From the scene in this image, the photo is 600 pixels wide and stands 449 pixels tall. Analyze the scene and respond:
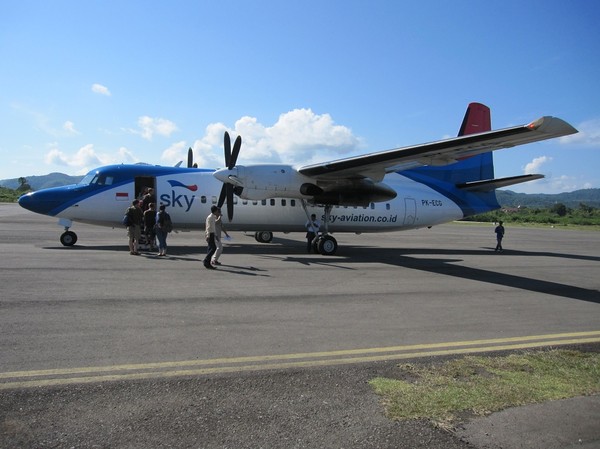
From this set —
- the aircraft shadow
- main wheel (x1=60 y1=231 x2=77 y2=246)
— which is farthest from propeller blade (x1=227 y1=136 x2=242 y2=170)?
main wheel (x1=60 y1=231 x2=77 y2=246)

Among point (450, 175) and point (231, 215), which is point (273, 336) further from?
point (450, 175)

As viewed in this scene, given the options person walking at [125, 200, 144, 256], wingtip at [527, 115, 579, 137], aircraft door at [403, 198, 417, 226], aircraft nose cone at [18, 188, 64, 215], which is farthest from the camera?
aircraft door at [403, 198, 417, 226]

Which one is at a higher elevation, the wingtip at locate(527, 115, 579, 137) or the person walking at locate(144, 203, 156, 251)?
the wingtip at locate(527, 115, 579, 137)

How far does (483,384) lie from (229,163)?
1305 cm

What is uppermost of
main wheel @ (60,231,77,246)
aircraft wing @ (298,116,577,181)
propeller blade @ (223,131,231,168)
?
propeller blade @ (223,131,231,168)

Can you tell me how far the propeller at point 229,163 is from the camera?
1611 centimetres

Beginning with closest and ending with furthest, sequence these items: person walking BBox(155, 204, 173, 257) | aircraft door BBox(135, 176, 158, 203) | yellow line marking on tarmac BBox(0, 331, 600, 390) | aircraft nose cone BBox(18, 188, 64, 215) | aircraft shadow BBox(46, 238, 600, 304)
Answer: yellow line marking on tarmac BBox(0, 331, 600, 390) < aircraft shadow BBox(46, 238, 600, 304) < person walking BBox(155, 204, 173, 257) < aircraft nose cone BBox(18, 188, 64, 215) < aircraft door BBox(135, 176, 158, 203)

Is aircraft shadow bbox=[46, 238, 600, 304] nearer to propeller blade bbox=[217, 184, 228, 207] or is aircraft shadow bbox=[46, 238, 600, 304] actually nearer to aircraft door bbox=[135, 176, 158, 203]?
propeller blade bbox=[217, 184, 228, 207]

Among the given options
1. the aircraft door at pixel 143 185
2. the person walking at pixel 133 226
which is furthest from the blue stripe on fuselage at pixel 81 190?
the person walking at pixel 133 226

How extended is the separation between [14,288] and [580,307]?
10791 mm

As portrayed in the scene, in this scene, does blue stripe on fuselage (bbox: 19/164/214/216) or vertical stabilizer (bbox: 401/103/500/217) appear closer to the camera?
blue stripe on fuselage (bbox: 19/164/214/216)

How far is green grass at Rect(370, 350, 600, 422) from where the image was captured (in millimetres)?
4078

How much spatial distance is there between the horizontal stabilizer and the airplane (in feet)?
0.14

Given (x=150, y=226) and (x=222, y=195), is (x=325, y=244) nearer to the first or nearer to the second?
(x=222, y=195)
